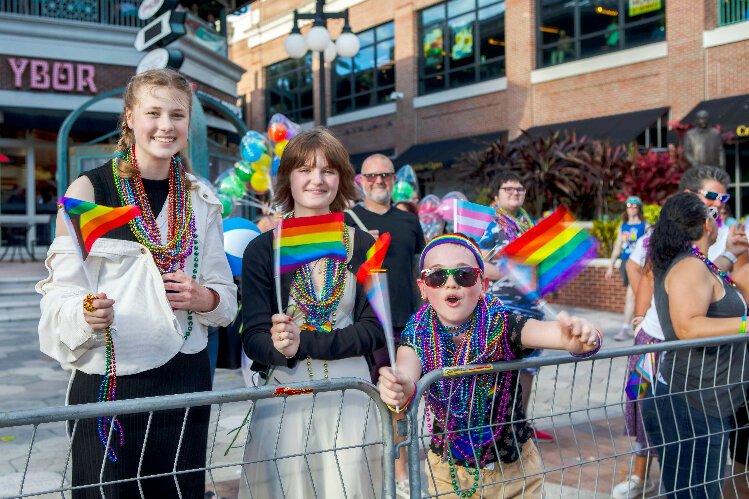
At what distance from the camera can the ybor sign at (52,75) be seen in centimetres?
1684

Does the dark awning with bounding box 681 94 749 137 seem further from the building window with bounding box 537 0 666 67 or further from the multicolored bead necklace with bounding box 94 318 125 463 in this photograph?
the multicolored bead necklace with bounding box 94 318 125 463

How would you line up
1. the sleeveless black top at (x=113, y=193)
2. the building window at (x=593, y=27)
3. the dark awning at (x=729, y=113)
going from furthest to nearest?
the building window at (x=593, y=27), the dark awning at (x=729, y=113), the sleeveless black top at (x=113, y=193)

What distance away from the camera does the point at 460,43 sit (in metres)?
23.8

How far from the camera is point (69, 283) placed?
7.36 feet

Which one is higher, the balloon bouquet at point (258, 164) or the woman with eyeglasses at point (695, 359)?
the balloon bouquet at point (258, 164)

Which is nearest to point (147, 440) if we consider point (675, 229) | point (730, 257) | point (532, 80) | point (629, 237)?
point (675, 229)

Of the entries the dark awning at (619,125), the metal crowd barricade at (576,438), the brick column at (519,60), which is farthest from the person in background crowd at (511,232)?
the brick column at (519,60)

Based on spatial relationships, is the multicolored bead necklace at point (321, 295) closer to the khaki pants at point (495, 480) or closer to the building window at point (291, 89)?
the khaki pants at point (495, 480)

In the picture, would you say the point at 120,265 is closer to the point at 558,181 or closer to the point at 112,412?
the point at 112,412

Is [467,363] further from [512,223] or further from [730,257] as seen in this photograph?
[730,257]

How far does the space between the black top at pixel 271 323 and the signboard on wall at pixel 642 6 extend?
714 inches

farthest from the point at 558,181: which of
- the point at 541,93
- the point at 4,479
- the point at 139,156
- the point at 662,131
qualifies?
the point at 139,156

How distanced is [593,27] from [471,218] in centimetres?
1829

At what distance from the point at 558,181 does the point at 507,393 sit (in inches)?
508
